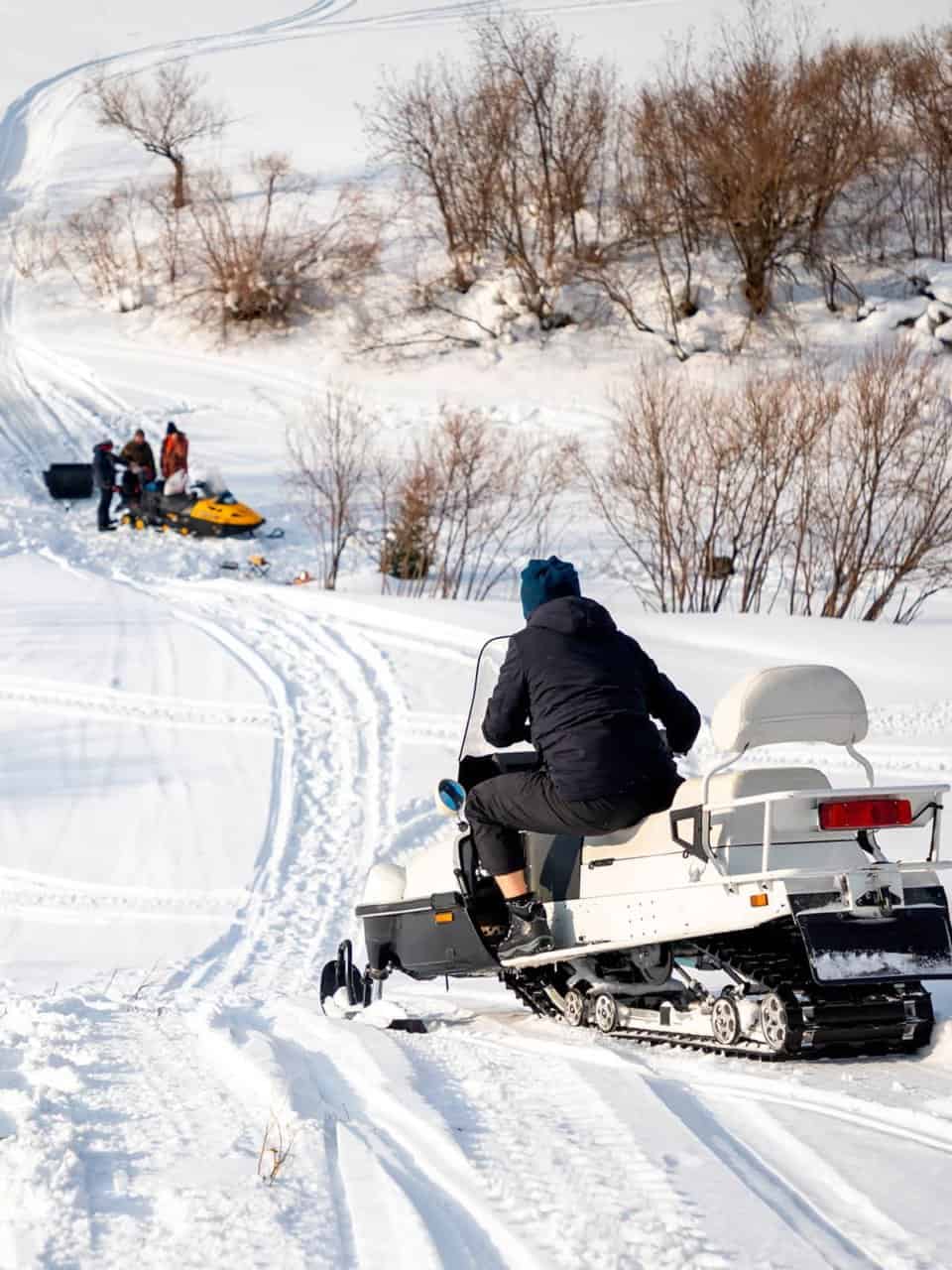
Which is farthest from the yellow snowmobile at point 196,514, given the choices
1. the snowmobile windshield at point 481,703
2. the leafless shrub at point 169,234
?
the leafless shrub at point 169,234

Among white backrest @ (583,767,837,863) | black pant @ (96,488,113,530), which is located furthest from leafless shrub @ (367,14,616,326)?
white backrest @ (583,767,837,863)

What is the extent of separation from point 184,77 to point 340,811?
151 ft

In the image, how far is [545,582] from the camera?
15.2 ft

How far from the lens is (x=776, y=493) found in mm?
16625

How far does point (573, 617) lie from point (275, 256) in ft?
101

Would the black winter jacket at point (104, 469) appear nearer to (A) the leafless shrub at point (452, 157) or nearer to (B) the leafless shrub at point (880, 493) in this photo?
(B) the leafless shrub at point (880, 493)

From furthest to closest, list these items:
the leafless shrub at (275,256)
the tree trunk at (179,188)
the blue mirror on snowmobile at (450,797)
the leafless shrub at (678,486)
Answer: the tree trunk at (179,188)
the leafless shrub at (275,256)
the leafless shrub at (678,486)
the blue mirror on snowmobile at (450,797)

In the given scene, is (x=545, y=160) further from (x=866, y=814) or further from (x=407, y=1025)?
(x=866, y=814)

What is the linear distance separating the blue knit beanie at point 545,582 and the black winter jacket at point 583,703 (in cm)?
5

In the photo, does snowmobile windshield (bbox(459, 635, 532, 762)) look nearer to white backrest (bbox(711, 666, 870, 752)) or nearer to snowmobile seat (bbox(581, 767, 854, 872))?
snowmobile seat (bbox(581, 767, 854, 872))

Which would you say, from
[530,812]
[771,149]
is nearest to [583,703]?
[530,812]

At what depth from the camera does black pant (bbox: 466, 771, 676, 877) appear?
443 centimetres

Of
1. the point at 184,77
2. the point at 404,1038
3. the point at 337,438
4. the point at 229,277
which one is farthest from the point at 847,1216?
the point at 184,77

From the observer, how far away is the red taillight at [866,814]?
3971mm
